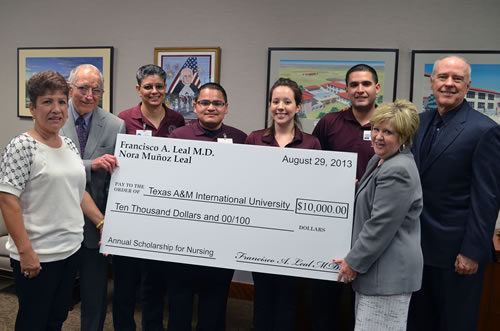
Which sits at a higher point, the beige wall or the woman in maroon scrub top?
the beige wall

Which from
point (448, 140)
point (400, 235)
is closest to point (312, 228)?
point (400, 235)

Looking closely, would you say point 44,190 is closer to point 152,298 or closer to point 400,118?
point 152,298

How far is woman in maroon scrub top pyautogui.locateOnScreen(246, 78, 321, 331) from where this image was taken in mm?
1910

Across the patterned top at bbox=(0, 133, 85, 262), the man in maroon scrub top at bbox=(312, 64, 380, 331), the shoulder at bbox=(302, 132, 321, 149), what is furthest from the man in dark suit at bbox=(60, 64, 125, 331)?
the man in maroon scrub top at bbox=(312, 64, 380, 331)

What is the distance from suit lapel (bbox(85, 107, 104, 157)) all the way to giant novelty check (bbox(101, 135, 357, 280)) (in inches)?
8.0

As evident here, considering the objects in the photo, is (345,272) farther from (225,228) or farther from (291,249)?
(225,228)

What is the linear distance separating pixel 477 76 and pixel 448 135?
1.40m

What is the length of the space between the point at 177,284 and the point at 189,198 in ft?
1.78

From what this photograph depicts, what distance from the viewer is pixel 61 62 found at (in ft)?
11.3

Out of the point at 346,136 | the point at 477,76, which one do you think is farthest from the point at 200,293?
the point at 477,76

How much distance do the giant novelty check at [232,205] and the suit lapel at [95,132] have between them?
0.20 m

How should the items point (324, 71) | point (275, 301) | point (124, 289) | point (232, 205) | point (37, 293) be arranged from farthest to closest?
point (324, 71) → point (124, 289) → point (275, 301) → point (232, 205) → point (37, 293)

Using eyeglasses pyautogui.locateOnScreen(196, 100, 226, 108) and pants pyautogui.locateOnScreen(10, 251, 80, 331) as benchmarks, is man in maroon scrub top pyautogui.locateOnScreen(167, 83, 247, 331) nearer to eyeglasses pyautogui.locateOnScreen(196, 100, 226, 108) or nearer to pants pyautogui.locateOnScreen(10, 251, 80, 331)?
eyeglasses pyautogui.locateOnScreen(196, 100, 226, 108)

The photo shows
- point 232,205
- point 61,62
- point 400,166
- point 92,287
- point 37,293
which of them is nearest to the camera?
point 400,166
